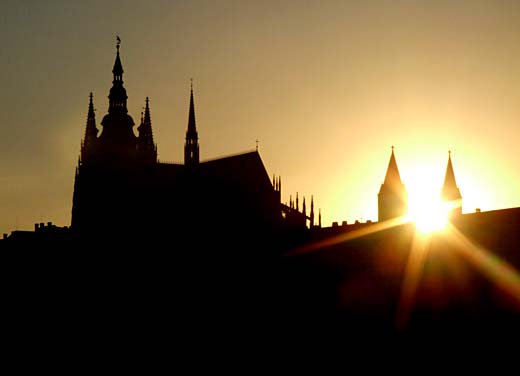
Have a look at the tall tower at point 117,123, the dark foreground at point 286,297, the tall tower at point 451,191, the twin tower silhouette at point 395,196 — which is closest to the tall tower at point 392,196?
the twin tower silhouette at point 395,196

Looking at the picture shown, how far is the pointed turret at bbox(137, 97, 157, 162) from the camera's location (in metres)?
100

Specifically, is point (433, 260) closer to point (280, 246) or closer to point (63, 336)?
point (280, 246)

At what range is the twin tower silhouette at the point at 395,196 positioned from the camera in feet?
285

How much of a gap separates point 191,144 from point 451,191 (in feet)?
94.7

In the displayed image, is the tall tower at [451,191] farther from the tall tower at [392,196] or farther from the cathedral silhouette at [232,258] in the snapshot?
the tall tower at [392,196]

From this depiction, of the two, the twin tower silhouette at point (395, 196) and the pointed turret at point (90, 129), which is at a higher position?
the pointed turret at point (90, 129)

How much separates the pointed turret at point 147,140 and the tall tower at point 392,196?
2614cm

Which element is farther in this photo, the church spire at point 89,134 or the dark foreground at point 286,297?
the church spire at point 89,134

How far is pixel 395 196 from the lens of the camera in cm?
8744

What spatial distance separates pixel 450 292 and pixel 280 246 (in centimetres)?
1905

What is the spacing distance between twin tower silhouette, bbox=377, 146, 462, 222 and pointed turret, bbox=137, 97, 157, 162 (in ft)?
86.0

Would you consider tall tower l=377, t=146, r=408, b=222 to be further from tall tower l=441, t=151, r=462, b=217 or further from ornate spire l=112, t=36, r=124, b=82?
ornate spire l=112, t=36, r=124, b=82

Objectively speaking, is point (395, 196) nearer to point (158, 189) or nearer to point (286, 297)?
point (158, 189)

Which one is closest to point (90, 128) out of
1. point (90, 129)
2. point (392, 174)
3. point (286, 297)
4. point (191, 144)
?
point (90, 129)
